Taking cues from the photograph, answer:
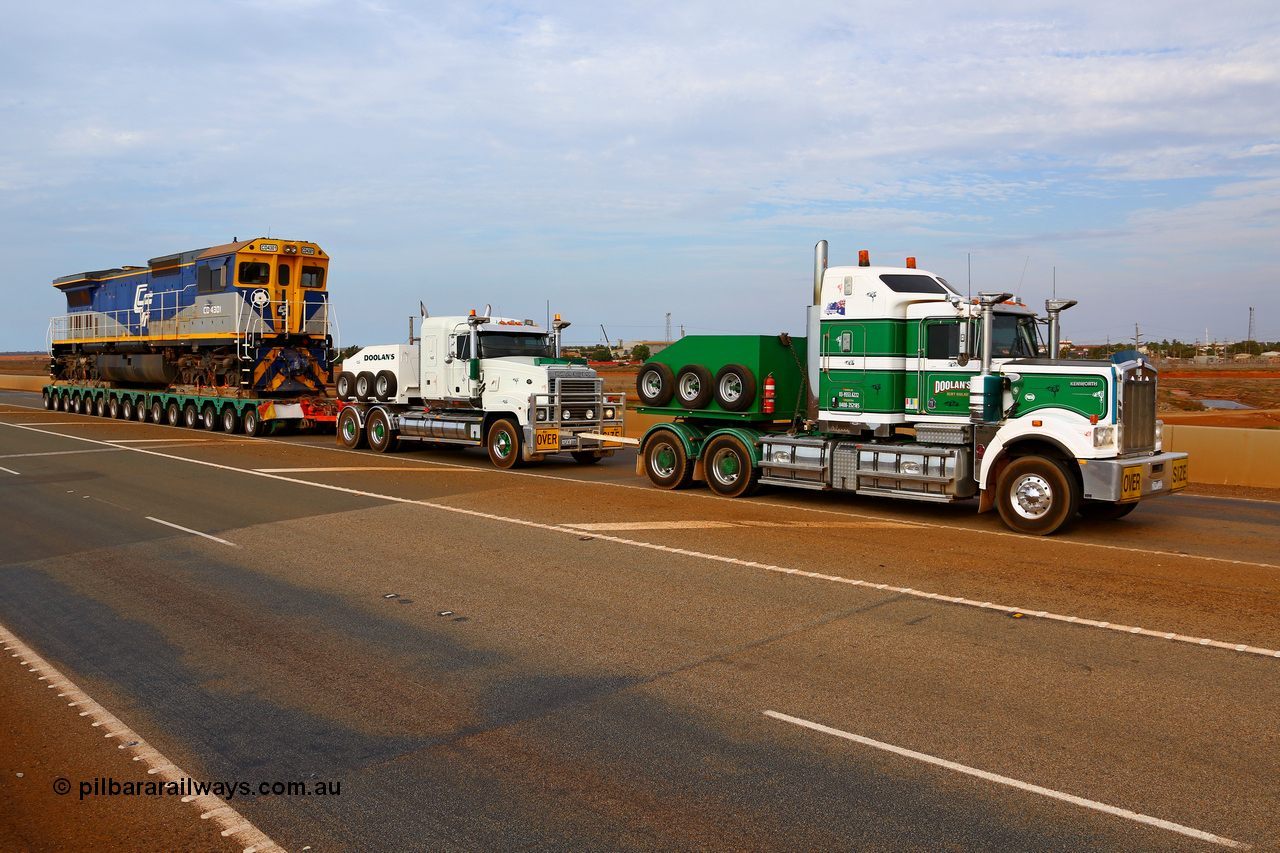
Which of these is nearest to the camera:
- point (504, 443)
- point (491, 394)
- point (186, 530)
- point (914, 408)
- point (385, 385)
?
point (186, 530)

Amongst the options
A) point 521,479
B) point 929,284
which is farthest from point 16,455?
point 929,284

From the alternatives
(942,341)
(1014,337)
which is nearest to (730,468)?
(942,341)

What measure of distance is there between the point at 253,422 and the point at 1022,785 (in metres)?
26.0

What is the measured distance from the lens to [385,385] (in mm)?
22047

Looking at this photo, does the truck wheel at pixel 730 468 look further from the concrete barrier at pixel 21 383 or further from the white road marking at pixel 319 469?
the concrete barrier at pixel 21 383

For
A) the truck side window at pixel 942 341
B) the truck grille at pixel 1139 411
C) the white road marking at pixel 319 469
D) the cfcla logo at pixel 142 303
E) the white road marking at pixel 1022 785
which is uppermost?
the cfcla logo at pixel 142 303

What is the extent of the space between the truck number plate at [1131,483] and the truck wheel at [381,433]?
51.4 ft

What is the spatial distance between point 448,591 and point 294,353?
21809mm

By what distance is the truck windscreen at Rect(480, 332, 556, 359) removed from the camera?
Answer: 19812 mm

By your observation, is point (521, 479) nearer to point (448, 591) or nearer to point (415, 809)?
point (448, 591)

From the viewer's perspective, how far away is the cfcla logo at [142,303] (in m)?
32.2

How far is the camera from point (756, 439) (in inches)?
605

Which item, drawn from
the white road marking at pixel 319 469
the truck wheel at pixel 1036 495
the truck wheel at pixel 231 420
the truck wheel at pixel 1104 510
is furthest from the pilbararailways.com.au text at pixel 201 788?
the truck wheel at pixel 231 420

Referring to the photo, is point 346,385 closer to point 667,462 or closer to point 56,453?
point 56,453
